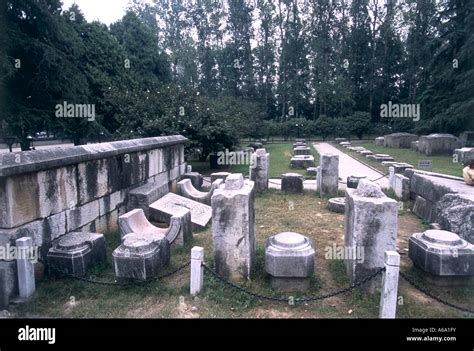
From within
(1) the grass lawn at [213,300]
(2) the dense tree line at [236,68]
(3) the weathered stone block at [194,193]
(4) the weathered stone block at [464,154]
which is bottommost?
(1) the grass lawn at [213,300]

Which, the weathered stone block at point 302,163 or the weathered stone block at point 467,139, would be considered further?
the weathered stone block at point 467,139

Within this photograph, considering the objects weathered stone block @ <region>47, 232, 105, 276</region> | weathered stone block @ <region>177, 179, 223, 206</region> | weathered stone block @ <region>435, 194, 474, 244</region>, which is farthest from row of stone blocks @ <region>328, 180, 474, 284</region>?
weathered stone block @ <region>177, 179, 223, 206</region>

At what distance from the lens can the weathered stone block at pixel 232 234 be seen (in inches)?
182

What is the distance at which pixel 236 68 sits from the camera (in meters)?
41.2

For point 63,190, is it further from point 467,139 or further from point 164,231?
point 467,139

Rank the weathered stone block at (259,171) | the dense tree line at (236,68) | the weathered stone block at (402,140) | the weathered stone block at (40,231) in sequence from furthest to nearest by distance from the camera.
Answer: the weathered stone block at (402,140) → the dense tree line at (236,68) → the weathered stone block at (259,171) → the weathered stone block at (40,231)

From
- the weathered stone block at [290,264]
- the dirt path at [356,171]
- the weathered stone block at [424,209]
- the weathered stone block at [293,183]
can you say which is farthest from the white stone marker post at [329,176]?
the weathered stone block at [290,264]

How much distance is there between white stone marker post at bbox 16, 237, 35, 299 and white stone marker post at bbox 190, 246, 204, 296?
6.55 feet

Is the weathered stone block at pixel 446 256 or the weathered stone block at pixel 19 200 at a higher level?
the weathered stone block at pixel 19 200

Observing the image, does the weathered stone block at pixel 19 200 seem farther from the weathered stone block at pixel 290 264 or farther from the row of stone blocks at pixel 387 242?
the row of stone blocks at pixel 387 242

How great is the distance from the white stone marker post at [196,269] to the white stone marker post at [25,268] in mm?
1996

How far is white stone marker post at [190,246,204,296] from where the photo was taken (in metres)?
4.30

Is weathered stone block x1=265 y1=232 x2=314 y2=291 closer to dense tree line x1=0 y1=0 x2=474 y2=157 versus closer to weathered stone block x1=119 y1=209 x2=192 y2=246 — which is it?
weathered stone block x1=119 y1=209 x2=192 y2=246

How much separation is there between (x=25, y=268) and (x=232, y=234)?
8.50 feet
